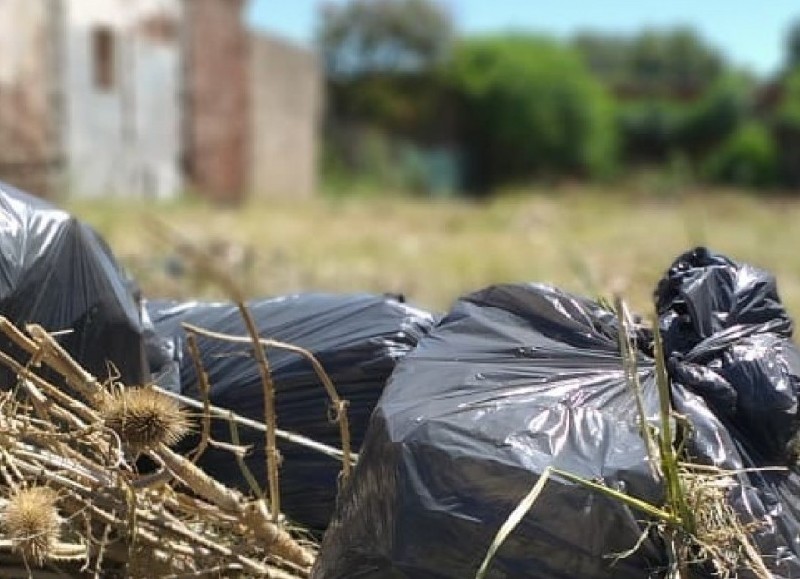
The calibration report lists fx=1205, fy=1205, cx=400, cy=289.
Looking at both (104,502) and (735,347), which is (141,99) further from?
(735,347)

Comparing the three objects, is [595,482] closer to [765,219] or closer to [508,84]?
[765,219]

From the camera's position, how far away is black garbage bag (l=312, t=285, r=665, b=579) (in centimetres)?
143

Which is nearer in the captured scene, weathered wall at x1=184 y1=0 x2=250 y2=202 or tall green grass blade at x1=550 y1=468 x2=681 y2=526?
tall green grass blade at x1=550 y1=468 x2=681 y2=526

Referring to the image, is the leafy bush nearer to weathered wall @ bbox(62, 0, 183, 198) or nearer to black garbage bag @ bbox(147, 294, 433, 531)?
weathered wall @ bbox(62, 0, 183, 198)

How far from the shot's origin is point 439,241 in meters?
12.4

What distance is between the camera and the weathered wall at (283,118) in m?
18.2

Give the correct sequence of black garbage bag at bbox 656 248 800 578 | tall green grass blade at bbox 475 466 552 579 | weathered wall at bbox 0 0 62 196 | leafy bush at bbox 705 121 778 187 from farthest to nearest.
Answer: leafy bush at bbox 705 121 778 187 → weathered wall at bbox 0 0 62 196 → black garbage bag at bbox 656 248 800 578 → tall green grass blade at bbox 475 466 552 579

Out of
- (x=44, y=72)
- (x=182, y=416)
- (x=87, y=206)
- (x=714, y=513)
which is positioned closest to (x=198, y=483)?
(x=182, y=416)

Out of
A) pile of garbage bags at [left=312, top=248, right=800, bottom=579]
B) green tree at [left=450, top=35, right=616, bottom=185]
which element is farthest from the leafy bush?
pile of garbage bags at [left=312, top=248, right=800, bottom=579]

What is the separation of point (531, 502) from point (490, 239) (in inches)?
444

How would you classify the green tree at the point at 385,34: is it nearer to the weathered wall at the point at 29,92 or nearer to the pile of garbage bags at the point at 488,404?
the weathered wall at the point at 29,92

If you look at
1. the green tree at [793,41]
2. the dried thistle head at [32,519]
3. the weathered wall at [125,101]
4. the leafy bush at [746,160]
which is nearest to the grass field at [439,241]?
the dried thistle head at [32,519]

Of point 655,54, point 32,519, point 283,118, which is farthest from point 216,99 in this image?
point 655,54

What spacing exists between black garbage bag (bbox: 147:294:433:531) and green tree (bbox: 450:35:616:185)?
82.6 ft
